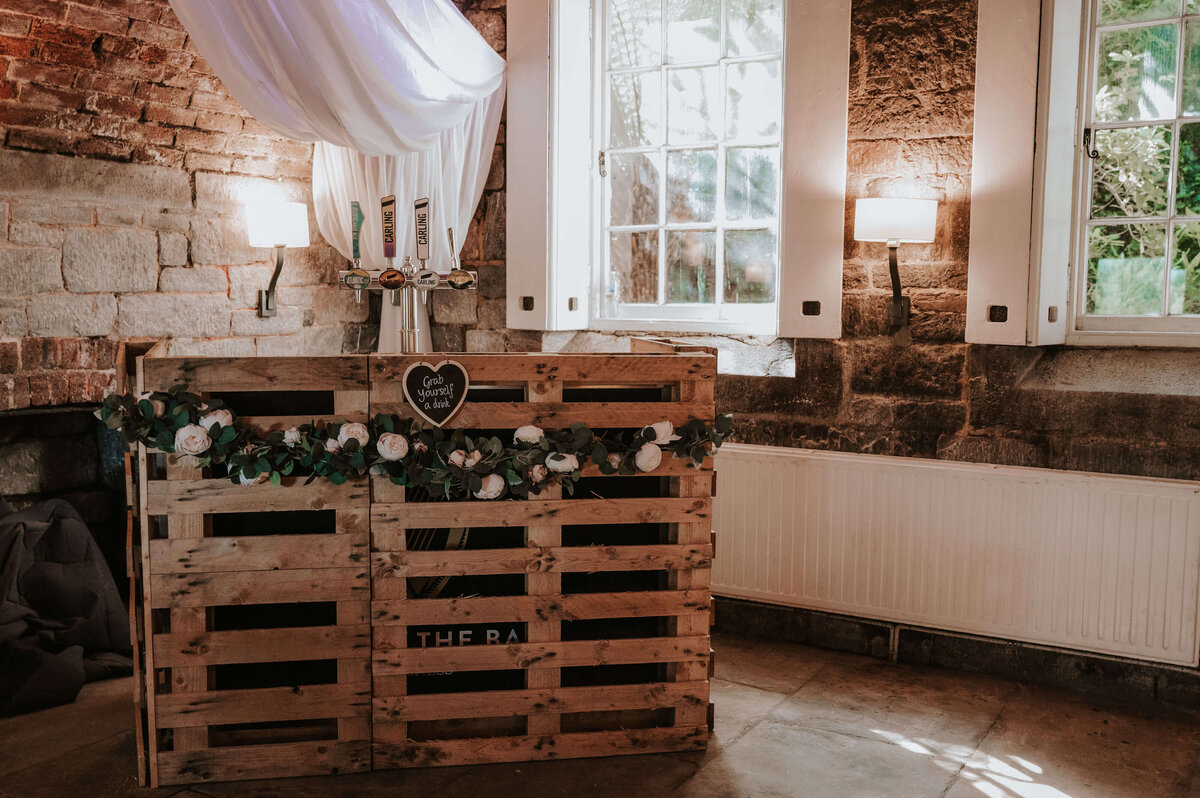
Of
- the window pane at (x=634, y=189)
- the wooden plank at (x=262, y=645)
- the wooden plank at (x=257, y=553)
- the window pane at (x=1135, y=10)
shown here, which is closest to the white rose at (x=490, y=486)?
the wooden plank at (x=257, y=553)

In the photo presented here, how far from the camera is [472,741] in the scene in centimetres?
257

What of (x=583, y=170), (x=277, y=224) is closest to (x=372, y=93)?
(x=277, y=224)

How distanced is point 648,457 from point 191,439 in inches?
42.6

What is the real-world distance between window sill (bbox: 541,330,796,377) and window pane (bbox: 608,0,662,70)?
108 cm

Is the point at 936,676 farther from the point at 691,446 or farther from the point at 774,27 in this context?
the point at 774,27

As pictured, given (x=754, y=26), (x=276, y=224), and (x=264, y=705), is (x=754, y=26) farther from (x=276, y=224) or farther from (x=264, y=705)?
(x=264, y=705)

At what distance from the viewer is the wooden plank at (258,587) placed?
2.40 metres

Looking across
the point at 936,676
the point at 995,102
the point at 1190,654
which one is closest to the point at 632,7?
the point at 995,102

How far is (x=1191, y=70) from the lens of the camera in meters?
3.11

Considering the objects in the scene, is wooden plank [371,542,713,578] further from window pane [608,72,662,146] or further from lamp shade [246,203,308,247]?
window pane [608,72,662,146]

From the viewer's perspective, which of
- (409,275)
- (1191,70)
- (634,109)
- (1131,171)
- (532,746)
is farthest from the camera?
(634,109)

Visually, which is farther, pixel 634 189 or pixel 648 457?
pixel 634 189

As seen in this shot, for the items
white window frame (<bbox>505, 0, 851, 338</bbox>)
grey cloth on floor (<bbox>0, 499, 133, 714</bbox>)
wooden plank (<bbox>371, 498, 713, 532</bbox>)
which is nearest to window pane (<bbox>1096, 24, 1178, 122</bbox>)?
white window frame (<bbox>505, 0, 851, 338</bbox>)

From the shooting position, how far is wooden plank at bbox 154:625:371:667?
241 centimetres
